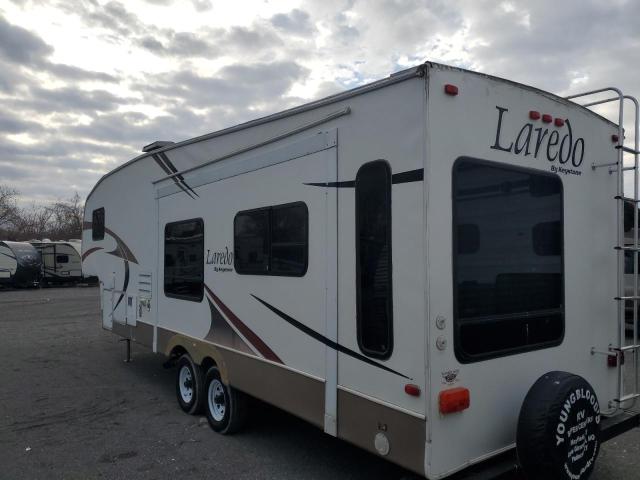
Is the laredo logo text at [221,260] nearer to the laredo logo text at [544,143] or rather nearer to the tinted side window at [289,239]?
the tinted side window at [289,239]

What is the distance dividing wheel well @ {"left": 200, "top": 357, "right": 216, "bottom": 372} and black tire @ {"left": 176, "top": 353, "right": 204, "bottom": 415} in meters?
0.09

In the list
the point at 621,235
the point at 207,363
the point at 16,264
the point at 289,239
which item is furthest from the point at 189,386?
the point at 16,264

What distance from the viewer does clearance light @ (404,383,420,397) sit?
9.18 ft

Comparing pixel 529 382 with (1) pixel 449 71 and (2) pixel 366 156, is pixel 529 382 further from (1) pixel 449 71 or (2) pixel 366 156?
(1) pixel 449 71

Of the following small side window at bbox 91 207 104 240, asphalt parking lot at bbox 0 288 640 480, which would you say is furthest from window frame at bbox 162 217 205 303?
small side window at bbox 91 207 104 240

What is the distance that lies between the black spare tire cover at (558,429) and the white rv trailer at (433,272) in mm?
11

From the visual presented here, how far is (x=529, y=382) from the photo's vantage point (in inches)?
130

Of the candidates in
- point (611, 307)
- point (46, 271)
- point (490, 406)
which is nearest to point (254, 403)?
point (490, 406)

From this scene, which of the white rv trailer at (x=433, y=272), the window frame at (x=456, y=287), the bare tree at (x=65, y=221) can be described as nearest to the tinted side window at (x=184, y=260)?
the white rv trailer at (x=433, y=272)

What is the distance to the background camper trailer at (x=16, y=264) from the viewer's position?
22953 mm

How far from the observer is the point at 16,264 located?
22906 millimetres

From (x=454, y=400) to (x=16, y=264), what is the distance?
970 inches

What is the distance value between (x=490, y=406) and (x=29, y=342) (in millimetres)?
9862

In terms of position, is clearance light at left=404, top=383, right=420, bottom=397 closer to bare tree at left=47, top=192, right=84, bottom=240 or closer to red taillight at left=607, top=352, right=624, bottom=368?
red taillight at left=607, top=352, right=624, bottom=368
